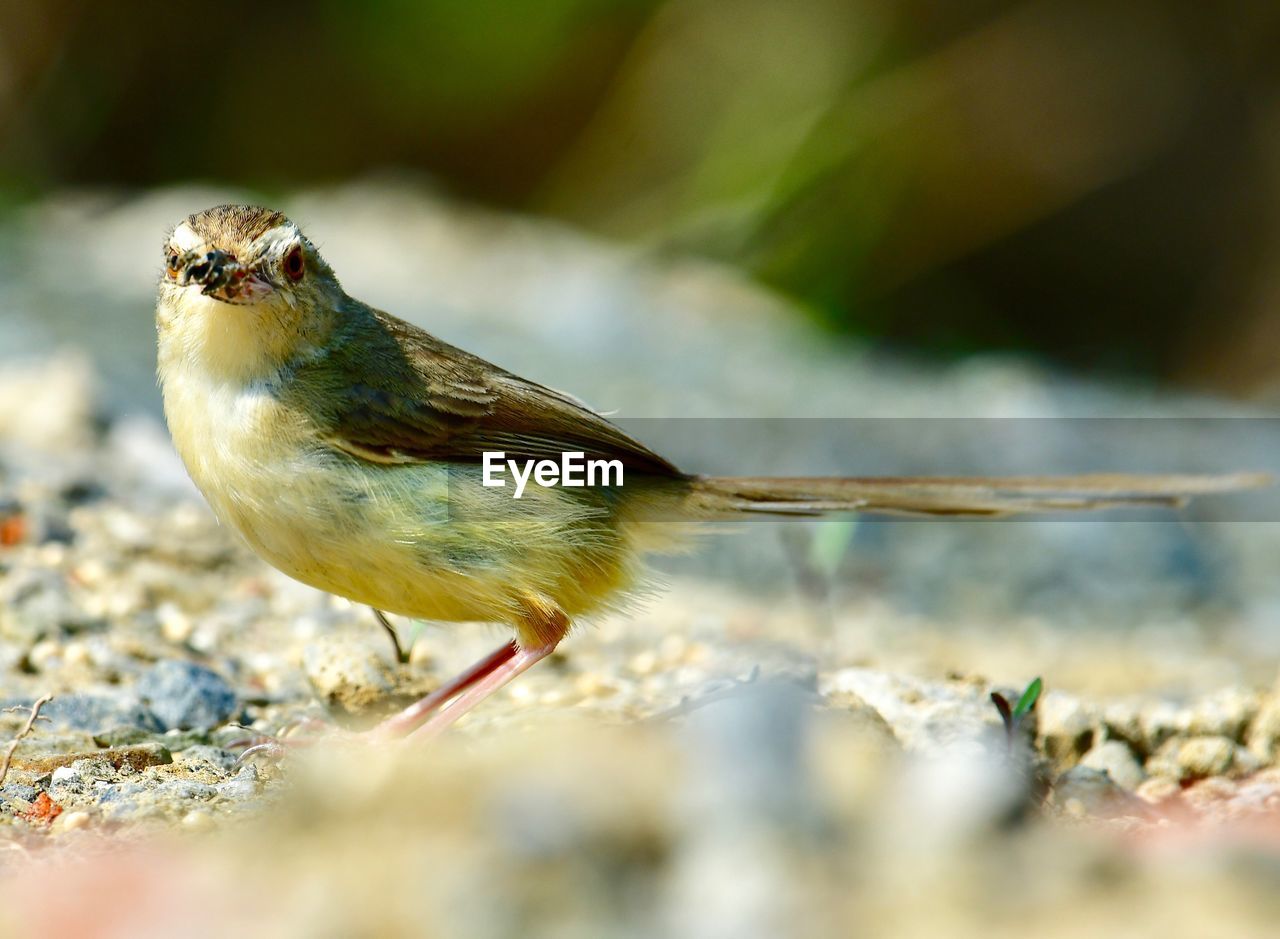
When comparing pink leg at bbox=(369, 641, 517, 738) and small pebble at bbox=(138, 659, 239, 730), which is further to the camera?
pink leg at bbox=(369, 641, 517, 738)

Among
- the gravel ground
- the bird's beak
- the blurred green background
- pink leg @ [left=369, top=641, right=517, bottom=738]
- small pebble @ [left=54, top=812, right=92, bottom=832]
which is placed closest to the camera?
the gravel ground

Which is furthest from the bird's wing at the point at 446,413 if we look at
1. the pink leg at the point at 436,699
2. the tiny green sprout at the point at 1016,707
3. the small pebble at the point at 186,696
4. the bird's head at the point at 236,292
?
the tiny green sprout at the point at 1016,707

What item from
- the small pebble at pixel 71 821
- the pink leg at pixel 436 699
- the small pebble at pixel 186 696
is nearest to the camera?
the small pebble at pixel 71 821

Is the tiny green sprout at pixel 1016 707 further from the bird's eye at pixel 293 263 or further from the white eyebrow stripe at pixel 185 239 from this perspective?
the white eyebrow stripe at pixel 185 239

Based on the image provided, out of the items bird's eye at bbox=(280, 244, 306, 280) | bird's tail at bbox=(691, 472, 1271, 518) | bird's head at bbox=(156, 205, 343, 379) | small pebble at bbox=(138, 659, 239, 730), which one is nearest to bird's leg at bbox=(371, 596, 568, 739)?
small pebble at bbox=(138, 659, 239, 730)

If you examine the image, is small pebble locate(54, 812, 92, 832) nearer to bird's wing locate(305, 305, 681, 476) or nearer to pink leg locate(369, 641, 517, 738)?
pink leg locate(369, 641, 517, 738)

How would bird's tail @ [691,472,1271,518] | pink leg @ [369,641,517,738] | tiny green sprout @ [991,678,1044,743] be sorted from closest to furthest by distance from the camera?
tiny green sprout @ [991,678,1044,743], pink leg @ [369,641,517,738], bird's tail @ [691,472,1271,518]

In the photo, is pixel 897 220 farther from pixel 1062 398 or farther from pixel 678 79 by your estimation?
pixel 1062 398

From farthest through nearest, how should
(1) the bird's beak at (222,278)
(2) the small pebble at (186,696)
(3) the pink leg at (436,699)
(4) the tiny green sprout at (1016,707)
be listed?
1. (3) the pink leg at (436,699)
2. (2) the small pebble at (186,696)
3. (1) the bird's beak at (222,278)
4. (4) the tiny green sprout at (1016,707)
